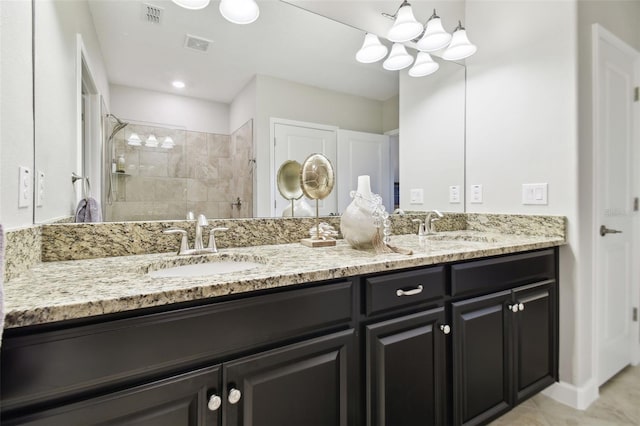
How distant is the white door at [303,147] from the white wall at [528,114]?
111 cm

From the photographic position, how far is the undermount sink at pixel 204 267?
1.08 meters

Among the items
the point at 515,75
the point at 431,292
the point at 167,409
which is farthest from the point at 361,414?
the point at 515,75

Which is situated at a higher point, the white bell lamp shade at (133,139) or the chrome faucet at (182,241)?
the white bell lamp shade at (133,139)

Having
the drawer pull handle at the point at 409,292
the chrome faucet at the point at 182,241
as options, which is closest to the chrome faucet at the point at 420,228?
the drawer pull handle at the point at 409,292

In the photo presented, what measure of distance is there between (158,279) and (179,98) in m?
0.88

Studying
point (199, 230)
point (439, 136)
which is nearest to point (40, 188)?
point (199, 230)

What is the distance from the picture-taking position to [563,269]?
172cm

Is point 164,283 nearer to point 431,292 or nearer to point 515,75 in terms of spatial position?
point 431,292

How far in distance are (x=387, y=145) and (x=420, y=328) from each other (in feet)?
3.92

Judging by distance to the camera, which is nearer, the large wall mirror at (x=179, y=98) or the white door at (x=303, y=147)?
the large wall mirror at (x=179, y=98)

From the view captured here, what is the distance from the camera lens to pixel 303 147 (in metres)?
1.64

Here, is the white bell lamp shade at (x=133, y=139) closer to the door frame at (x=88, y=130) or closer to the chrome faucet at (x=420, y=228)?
the door frame at (x=88, y=130)

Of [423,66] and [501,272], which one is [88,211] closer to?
[501,272]

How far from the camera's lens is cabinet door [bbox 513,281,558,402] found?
1479 mm
